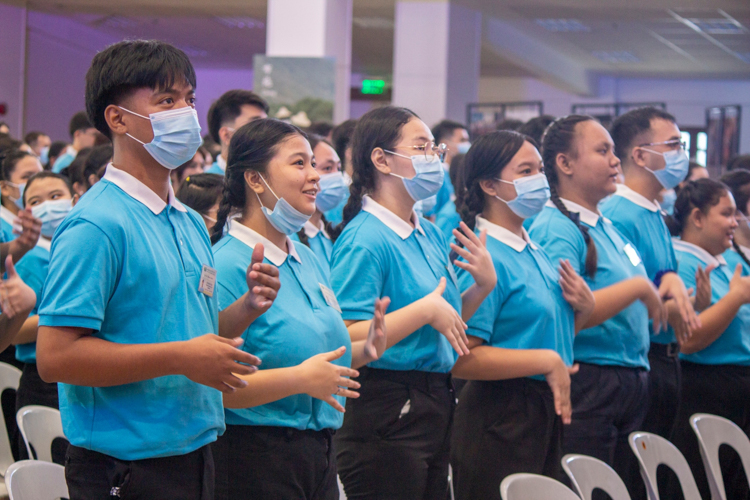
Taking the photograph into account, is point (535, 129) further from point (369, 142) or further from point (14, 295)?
point (14, 295)

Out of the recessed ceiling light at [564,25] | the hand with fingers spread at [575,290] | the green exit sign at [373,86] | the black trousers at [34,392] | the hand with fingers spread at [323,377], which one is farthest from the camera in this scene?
the green exit sign at [373,86]

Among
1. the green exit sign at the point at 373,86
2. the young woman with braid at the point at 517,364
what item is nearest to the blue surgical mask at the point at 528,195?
the young woman with braid at the point at 517,364

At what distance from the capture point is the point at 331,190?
134 inches

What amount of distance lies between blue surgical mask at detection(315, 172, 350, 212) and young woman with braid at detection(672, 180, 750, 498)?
1625 mm

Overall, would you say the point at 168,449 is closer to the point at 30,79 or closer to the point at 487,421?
the point at 487,421

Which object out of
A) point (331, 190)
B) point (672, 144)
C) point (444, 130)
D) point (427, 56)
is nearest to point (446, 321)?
point (331, 190)

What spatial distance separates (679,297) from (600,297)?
42cm

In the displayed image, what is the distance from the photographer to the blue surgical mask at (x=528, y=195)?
9.02 feet

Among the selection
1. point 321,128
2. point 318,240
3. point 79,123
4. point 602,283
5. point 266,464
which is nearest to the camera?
point 266,464

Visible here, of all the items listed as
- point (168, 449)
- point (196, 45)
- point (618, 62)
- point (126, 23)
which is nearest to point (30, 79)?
point (126, 23)

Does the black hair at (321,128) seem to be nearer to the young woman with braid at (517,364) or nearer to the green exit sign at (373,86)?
the young woman with braid at (517,364)

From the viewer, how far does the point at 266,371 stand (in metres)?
1.80

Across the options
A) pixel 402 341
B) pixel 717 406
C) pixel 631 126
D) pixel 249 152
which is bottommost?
pixel 717 406

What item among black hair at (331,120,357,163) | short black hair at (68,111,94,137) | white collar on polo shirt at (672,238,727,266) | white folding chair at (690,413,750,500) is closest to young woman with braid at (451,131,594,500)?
white folding chair at (690,413,750,500)
